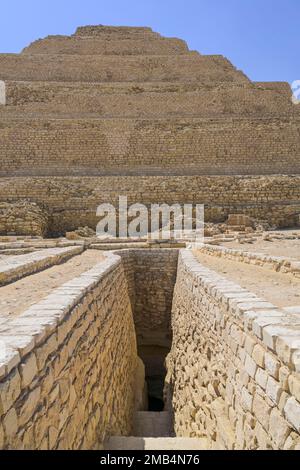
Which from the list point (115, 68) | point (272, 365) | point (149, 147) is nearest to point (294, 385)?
point (272, 365)

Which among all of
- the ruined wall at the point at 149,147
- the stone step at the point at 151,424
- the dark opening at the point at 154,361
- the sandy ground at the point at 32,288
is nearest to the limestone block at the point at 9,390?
the sandy ground at the point at 32,288

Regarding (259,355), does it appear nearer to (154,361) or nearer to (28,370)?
(28,370)

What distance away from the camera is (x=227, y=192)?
54.5 ft

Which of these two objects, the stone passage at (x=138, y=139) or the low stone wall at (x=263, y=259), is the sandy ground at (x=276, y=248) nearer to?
the low stone wall at (x=263, y=259)

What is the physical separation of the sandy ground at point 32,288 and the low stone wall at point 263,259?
293 cm

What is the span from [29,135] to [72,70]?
35.8 ft

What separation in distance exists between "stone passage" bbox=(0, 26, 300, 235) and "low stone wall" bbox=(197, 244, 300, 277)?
8.05 m

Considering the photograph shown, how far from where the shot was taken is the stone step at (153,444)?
3895 mm

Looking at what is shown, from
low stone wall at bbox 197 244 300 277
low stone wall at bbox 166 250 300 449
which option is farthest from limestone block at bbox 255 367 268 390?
low stone wall at bbox 197 244 300 277

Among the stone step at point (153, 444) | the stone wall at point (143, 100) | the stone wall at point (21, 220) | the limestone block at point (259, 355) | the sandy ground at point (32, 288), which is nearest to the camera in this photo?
the limestone block at point (259, 355)

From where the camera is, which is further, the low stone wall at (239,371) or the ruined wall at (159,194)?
the ruined wall at (159,194)

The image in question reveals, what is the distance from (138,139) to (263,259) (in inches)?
668

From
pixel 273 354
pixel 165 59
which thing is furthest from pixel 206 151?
pixel 273 354

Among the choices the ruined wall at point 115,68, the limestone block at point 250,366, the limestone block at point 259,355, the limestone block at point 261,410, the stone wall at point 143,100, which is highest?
the ruined wall at point 115,68
